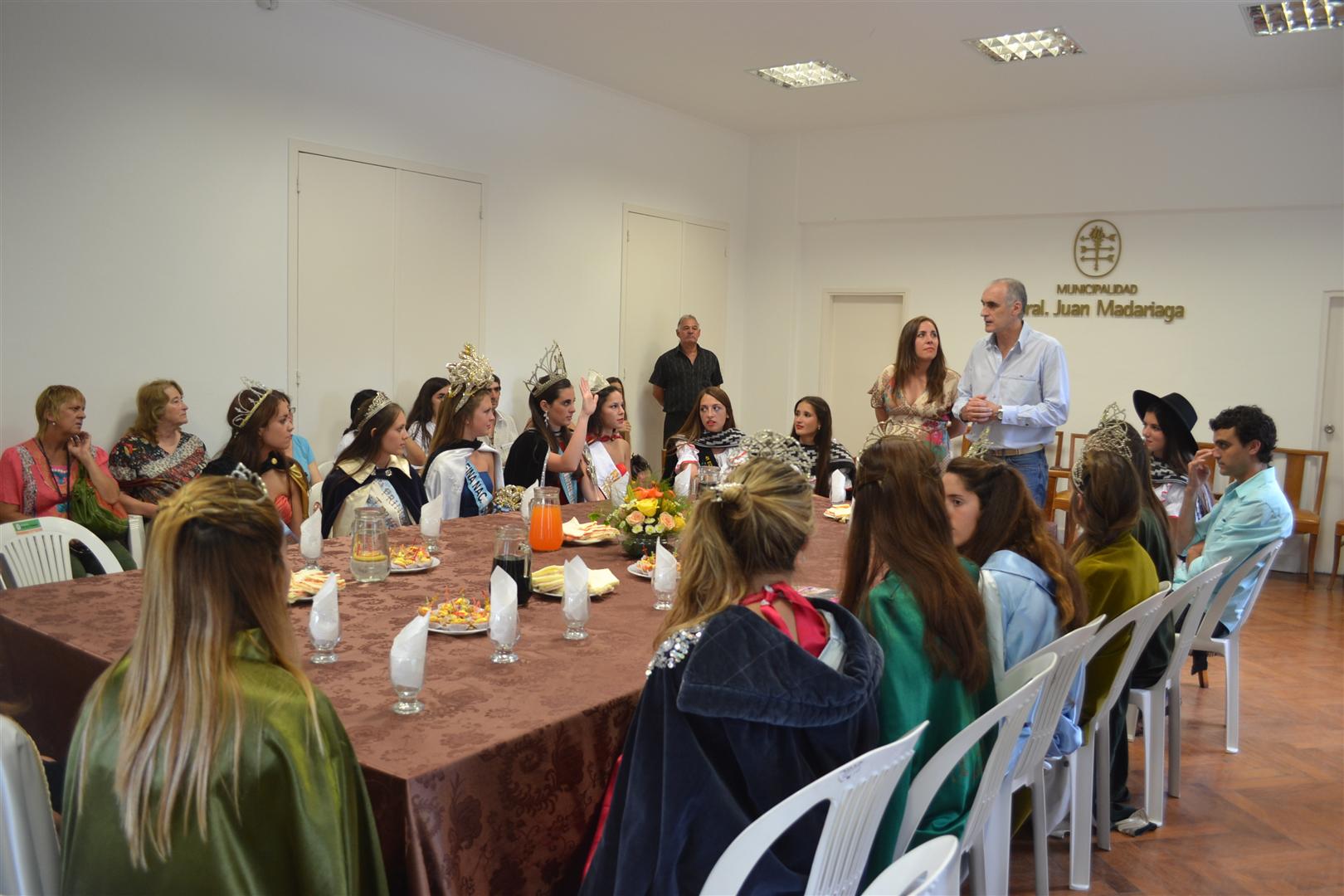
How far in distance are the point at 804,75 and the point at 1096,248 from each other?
8.84 feet

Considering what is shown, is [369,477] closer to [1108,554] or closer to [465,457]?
[465,457]

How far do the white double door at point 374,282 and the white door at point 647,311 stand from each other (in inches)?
65.1

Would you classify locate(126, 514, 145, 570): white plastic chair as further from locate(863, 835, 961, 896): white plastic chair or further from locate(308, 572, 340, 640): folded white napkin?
locate(863, 835, 961, 896): white plastic chair

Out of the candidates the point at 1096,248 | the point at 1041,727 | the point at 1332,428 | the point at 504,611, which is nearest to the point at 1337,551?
the point at 1332,428

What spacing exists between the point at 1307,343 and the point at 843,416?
3.72 m

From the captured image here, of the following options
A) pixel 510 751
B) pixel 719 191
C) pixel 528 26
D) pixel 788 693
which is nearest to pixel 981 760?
pixel 788 693

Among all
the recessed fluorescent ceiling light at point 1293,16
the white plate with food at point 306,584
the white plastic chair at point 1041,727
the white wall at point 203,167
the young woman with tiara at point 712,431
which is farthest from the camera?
the recessed fluorescent ceiling light at point 1293,16

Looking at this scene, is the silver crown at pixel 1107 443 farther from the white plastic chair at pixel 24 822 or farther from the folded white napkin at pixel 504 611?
the white plastic chair at pixel 24 822

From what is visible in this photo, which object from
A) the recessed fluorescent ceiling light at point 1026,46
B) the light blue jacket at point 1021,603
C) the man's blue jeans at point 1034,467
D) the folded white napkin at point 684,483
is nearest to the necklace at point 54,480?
the folded white napkin at point 684,483

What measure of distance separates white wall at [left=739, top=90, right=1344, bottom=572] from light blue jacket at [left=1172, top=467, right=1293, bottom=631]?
170 inches

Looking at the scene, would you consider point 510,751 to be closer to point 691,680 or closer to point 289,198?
point 691,680

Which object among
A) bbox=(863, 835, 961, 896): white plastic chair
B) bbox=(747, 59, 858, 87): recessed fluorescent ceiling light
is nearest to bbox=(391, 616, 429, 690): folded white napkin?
bbox=(863, 835, 961, 896): white plastic chair

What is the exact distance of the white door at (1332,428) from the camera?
744 cm

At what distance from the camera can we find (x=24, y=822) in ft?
5.10
